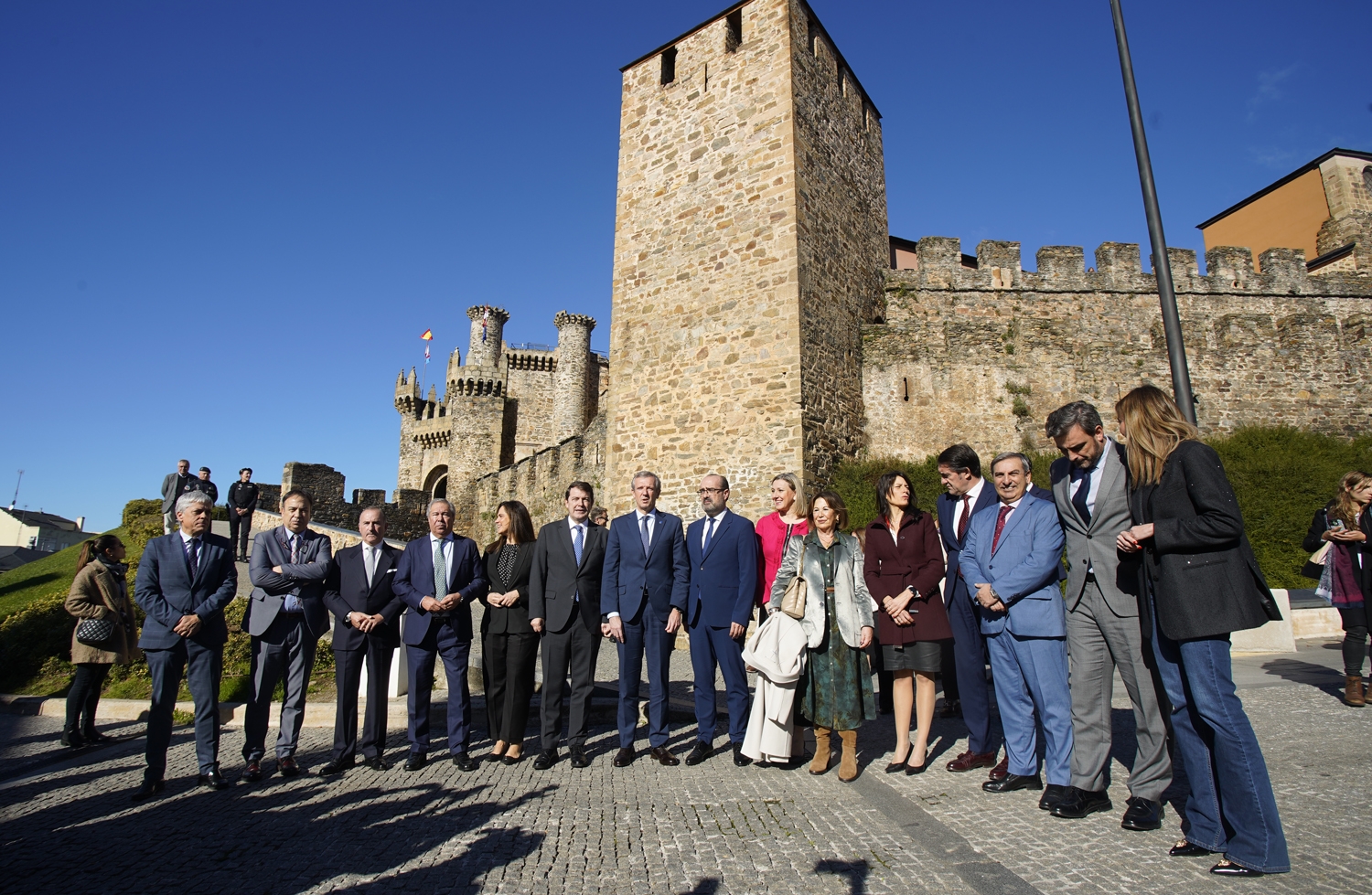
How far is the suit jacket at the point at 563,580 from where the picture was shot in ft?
17.4

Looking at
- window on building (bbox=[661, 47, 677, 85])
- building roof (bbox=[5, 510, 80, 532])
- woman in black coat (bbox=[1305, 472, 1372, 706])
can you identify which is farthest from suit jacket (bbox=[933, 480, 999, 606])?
building roof (bbox=[5, 510, 80, 532])

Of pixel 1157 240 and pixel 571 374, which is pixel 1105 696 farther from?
pixel 571 374

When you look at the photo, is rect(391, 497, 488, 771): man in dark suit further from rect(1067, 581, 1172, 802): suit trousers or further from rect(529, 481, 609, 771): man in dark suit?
rect(1067, 581, 1172, 802): suit trousers

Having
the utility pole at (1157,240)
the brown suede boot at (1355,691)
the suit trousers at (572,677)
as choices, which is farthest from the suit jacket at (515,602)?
the brown suede boot at (1355,691)

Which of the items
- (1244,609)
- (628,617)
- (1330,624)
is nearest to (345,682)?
(628,617)

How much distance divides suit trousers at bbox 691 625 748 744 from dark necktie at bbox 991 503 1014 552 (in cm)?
185

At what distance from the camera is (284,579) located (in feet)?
16.2

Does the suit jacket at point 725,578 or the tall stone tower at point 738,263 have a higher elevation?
the tall stone tower at point 738,263

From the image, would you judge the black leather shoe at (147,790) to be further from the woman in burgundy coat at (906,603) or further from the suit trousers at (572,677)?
the woman in burgundy coat at (906,603)

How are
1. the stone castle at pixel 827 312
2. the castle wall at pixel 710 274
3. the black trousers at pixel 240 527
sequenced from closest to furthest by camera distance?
the castle wall at pixel 710 274, the stone castle at pixel 827 312, the black trousers at pixel 240 527

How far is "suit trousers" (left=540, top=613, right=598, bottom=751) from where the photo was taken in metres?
5.03

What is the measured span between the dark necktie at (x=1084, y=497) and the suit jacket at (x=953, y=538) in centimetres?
94

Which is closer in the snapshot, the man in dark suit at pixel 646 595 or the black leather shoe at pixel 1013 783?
the black leather shoe at pixel 1013 783

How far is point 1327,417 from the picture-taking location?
16.4 meters
